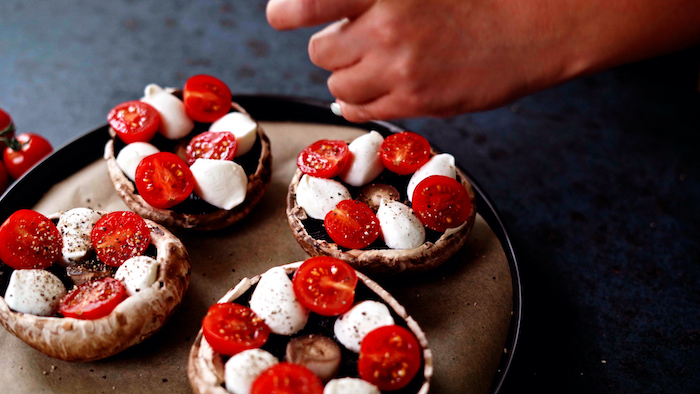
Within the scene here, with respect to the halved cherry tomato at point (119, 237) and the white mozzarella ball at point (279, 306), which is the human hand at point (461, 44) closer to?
the white mozzarella ball at point (279, 306)

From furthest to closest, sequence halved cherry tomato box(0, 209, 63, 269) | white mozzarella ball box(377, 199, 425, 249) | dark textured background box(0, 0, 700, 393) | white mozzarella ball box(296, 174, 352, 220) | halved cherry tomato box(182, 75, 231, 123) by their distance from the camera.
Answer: halved cherry tomato box(182, 75, 231, 123) < dark textured background box(0, 0, 700, 393) < white mozzarella ball box(296, 174, 352, 220) < white mozzarella ball box(377, 199, 425, 249) < halved cherry tomato box(0, 209, 63, 269)

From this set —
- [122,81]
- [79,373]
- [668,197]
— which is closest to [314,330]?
[79,373]

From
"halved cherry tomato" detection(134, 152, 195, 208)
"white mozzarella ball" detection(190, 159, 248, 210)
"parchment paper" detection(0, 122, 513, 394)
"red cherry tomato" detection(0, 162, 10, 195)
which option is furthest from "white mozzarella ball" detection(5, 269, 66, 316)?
"red cherry tomato" detection(0, 162, 10, 195)

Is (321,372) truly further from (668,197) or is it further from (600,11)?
(668,197)

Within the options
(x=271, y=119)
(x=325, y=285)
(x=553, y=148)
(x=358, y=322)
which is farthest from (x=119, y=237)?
(x=553, y=148)

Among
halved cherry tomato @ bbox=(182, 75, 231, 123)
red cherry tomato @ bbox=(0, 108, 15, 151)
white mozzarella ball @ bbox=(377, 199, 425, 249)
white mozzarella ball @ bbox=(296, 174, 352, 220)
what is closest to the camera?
white mozzarella ball @ bbox=(377, 199, 425, 249)

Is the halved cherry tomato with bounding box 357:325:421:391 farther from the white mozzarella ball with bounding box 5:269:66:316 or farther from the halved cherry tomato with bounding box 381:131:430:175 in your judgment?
the white mozzarella ball with bounding box 5:269:66:316

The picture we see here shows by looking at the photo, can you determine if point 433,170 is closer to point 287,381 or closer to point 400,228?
point 400,228
